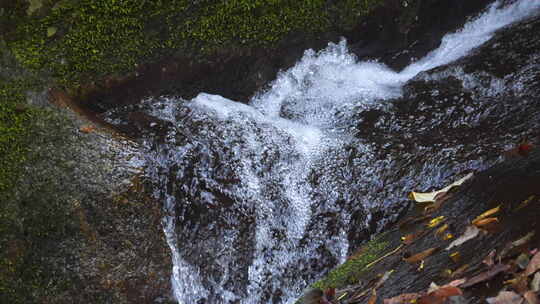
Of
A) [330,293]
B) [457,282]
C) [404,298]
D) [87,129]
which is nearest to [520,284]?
[457,282]

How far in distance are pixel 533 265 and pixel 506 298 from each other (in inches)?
6.6

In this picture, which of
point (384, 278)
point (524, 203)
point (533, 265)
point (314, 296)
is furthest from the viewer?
point (314, 296)

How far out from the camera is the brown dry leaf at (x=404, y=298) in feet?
7.16

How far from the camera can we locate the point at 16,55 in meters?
3.96

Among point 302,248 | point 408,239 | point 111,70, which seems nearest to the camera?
point 408,239

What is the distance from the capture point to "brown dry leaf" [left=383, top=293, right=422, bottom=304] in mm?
2182

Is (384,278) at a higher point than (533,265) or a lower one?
lower

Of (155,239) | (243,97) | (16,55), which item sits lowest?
(155,239)

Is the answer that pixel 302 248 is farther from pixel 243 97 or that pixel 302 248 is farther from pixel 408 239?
pixel 243 97

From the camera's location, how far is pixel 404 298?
222 centimetres

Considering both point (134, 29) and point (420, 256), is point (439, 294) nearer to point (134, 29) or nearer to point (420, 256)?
point (420, 256)

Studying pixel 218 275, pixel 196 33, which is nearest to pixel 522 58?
pixel 196 33

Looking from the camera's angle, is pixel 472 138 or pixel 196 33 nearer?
pixel 472 138

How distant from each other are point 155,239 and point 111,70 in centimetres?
167
